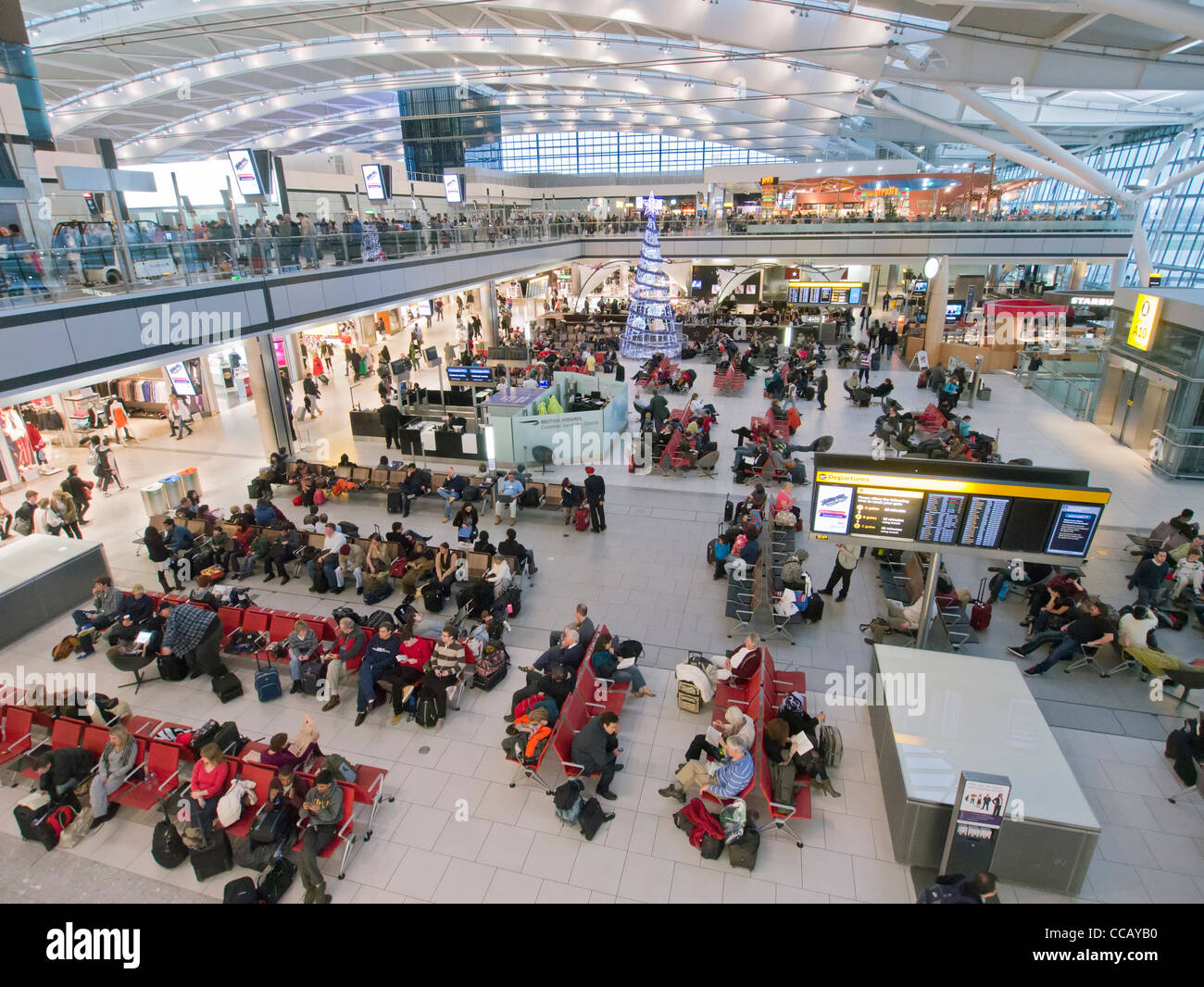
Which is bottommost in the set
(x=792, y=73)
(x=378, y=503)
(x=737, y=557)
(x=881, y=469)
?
(x=378, y=503)

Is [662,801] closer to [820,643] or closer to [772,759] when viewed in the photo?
[772,759]

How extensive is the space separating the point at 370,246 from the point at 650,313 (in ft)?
39.1

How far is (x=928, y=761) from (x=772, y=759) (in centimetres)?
144

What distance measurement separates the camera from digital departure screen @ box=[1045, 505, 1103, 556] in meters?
7.54

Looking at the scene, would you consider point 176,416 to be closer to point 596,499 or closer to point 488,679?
point 596,499

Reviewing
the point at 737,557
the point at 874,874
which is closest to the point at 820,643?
the point at 737,557

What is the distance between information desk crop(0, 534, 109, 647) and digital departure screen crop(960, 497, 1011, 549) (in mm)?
13037

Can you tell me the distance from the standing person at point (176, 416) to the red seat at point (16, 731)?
14457 mm

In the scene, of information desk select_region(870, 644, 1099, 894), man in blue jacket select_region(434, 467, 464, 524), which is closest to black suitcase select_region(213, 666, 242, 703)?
man in blue jacket select_region(434, 467, 464, 524)

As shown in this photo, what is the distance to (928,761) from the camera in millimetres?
6305

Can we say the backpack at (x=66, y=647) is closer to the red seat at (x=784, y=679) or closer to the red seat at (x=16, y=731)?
the red seat at (x=16, y=731)

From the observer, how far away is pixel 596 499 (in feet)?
43.1

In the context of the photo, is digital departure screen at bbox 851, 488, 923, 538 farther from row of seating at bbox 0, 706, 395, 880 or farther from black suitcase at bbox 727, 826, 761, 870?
row of seating at bbox 0, 706, 395, 880

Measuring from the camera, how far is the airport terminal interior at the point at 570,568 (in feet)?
20.4
